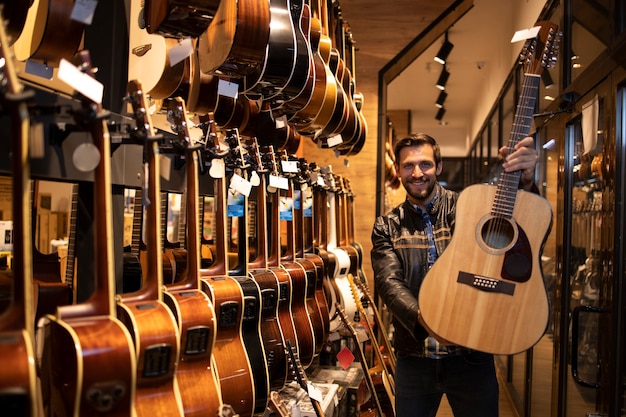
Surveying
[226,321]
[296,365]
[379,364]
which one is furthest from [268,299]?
[379,364]

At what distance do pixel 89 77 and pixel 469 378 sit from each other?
182cm

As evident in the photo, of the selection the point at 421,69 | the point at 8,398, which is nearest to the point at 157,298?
the point at 8,398

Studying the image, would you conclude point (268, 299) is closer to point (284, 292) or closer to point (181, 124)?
point (284, 292)

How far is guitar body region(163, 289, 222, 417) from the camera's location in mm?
1490

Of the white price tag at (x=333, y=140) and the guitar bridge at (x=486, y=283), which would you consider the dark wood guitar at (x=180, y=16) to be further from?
the white price tag at (x=333, y=140)

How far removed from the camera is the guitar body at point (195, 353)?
4.89 ft

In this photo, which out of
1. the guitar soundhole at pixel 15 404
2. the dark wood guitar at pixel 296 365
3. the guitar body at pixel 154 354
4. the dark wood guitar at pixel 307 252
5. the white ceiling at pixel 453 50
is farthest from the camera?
the white ceiling at pixel 453 50

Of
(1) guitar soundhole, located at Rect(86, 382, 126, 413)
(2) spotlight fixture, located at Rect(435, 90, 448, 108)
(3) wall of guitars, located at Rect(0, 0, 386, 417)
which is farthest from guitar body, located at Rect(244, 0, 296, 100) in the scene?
(2) spotlight fixture, located at Rect(435, 90, 448, 108)

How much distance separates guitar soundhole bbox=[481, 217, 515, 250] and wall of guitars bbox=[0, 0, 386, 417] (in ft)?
2.66

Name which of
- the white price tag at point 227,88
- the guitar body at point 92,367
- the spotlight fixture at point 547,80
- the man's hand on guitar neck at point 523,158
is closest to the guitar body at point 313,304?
the white price tag at point 227,88

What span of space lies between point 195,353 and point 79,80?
29.5 inches

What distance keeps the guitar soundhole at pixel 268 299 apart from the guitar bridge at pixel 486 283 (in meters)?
0.71

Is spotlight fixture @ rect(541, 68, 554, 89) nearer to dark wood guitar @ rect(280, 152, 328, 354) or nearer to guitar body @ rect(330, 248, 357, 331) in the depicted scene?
guitar body @ rect(330, 248, 357, 331)

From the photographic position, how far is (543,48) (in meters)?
2.04
